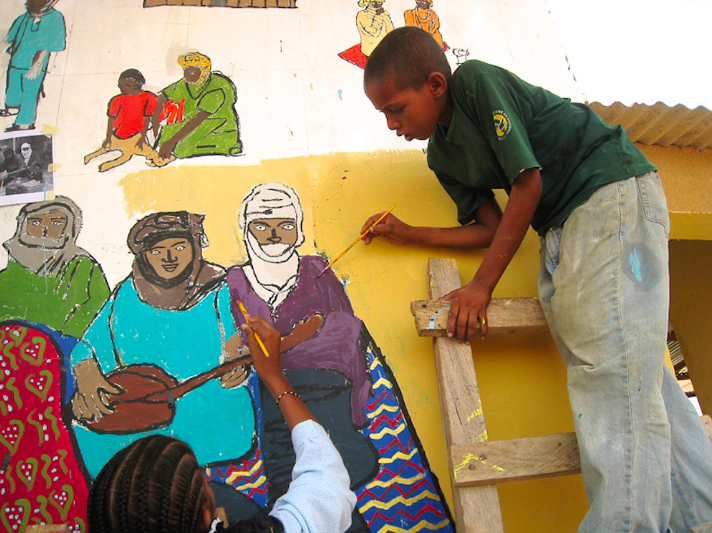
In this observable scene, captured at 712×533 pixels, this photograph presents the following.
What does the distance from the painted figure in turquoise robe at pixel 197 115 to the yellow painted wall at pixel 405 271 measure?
11cm

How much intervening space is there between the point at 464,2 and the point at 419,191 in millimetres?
1163

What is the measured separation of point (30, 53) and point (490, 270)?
2.07m

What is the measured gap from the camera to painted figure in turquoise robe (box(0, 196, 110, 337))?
1.90 m

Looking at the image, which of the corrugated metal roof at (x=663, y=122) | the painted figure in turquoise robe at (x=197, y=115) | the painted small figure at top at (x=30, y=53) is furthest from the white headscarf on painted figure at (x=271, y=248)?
the corrugated metal roof at (x=663, y=122)

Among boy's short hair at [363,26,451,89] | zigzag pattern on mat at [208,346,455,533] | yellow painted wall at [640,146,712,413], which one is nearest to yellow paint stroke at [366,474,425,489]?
zigzag pattern on mat at [208,346,455,533]

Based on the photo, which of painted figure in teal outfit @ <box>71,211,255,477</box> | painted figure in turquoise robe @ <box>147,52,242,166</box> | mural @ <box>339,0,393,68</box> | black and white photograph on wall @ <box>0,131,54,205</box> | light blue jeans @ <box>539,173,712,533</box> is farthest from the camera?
mural @ <box>339,0,393,68</box>

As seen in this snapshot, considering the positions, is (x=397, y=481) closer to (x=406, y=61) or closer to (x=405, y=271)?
(x=405, y=271)

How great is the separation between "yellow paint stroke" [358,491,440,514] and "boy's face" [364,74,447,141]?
1.13 metres

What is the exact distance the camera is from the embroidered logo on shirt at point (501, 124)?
1700 millimetres

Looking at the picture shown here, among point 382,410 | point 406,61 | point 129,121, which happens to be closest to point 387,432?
point 382,410

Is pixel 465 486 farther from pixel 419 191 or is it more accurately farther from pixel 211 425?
pixel 419 191

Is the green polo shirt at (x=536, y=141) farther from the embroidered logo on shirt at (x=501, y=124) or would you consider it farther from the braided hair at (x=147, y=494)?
the braided hair at (x=147, y=494)

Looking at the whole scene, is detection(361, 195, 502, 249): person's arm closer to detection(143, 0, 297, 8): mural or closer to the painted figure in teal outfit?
the painted figure in teal outfit

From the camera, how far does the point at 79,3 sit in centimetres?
258
